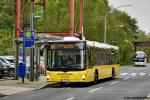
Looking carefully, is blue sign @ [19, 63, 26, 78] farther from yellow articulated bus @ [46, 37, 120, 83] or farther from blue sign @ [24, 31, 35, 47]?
yellow articulated bus @ [46, 37, 120, 83]

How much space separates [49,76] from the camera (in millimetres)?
30500

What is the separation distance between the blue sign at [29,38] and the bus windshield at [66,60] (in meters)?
2.60

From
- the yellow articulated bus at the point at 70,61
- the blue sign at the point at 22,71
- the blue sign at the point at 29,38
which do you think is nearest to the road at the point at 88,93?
the yellow articulated bus at the point at 70,61

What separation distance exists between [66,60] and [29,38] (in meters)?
3.96

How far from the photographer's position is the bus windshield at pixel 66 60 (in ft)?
98.5

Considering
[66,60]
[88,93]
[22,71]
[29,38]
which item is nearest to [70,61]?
[66,60]

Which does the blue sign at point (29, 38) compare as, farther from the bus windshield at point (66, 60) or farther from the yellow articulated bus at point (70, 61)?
the bus windshield at point (66, 60)

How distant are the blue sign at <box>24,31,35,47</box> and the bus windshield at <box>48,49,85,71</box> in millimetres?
2603

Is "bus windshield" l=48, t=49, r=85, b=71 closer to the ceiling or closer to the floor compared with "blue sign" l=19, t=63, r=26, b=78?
closer to the ceiling

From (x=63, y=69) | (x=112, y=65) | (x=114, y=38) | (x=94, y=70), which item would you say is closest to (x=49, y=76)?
(x=63, y=69)

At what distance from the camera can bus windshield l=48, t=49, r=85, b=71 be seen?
30.0 m

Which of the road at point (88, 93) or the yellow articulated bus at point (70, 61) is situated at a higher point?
the yellow articulated bus at point (70, 61)

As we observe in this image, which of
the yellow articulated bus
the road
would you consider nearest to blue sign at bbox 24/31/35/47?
the yellow articulated bus

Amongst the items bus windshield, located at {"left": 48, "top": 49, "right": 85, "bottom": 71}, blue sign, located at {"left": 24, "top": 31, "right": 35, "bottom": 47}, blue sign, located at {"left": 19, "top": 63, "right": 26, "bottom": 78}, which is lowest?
blue sign, located at {"left": 19, "top": 63, "right": 26, "bottom": 78}
